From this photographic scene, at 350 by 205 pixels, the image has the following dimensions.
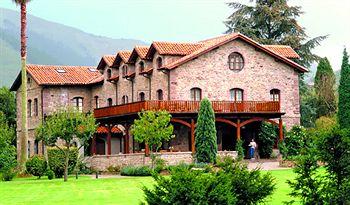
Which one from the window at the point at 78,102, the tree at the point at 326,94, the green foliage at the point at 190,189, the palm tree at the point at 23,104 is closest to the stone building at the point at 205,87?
the window at the point at 78,102

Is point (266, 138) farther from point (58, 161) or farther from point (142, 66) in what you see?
point (58, 161)

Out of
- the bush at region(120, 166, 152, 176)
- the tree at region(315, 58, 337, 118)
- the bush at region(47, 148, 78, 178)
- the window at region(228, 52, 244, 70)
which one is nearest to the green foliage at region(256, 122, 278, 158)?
the window at region(228, 52, 244, 70)

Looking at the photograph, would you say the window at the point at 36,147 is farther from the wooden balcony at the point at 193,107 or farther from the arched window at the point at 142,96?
the wooden balcony at the point at 193,107

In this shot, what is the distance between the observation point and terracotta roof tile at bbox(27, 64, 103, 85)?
182 feet

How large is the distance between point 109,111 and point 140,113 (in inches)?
253

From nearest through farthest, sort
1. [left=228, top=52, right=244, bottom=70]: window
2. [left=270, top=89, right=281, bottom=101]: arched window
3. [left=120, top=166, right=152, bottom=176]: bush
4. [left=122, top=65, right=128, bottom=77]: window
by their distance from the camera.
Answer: [left=120, top=166, right=152, bottom=176]: bush → [left=228, top=52, right=244, bottom=70]: window → [left=270, top=89, right=281, bottom=101]: arched window → [left=122, top=65, right=128, bottom=77]: window

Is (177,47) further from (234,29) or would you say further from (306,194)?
(306,194)

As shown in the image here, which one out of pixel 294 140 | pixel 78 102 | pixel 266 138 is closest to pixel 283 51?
pixel 266 138

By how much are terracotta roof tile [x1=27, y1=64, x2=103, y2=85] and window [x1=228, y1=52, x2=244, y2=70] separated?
40.3 ft

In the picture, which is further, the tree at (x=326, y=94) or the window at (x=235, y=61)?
the tree at (x=326, y=94)

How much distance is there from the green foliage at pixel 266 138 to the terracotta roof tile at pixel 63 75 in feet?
47.7

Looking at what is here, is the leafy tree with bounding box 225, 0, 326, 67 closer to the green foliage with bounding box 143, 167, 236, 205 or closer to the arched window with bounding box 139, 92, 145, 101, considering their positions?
the arched window with bounding box 139, 92, 145, 101

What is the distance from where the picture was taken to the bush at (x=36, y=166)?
134 ft

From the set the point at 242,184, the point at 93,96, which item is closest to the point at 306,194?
the point at 242,184
